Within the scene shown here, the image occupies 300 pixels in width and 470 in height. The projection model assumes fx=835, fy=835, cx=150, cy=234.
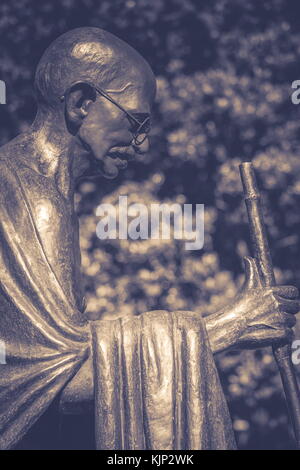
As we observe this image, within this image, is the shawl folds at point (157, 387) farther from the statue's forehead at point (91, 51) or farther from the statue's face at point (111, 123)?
the statue's forehead at point (91, 51)

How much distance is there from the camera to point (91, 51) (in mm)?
1991

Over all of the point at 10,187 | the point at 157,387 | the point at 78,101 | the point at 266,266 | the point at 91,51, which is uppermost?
the point at 91,51

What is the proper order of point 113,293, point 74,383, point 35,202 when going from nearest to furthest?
point 74,383 < point 35,202 < point 113,293

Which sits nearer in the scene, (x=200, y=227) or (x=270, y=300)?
(x=270, y=300)

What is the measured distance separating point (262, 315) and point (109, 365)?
375 mm

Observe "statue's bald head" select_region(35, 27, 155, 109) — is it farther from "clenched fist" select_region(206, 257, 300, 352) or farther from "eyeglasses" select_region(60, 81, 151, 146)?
"clenched fist" select_region(206, 257, 300, 352)

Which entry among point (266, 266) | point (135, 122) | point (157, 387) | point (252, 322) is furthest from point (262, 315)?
point (135, 122)

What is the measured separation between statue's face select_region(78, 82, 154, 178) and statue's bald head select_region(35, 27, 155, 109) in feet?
0.09

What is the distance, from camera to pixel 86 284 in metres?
2.87

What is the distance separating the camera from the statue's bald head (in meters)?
1.98

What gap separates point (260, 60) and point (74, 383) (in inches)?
63.6

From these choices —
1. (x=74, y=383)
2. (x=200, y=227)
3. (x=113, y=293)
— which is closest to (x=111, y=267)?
(x=113, y=293)

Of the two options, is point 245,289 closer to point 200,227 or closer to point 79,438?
point 79,438

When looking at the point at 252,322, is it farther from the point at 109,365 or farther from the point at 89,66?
the point at 89,66
